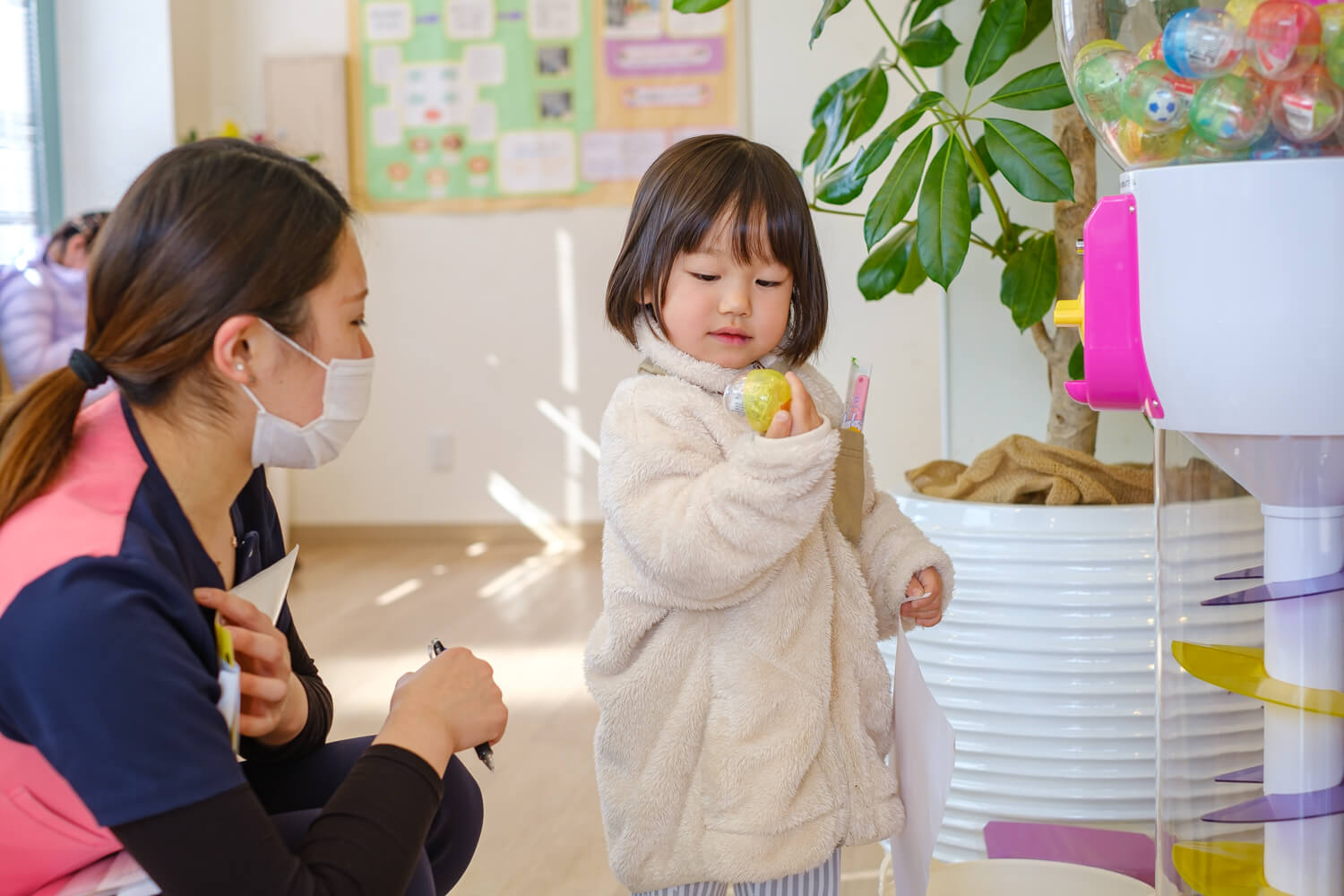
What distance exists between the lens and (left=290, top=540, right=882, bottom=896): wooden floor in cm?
187

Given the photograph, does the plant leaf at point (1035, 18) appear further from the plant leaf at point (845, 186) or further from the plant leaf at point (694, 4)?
the plant leaf at point (694, 4)

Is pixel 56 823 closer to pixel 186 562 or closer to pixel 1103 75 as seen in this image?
pixel 186 562

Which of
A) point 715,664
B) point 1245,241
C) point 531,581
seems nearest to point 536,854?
point 715,664

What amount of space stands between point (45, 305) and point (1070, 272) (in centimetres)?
286

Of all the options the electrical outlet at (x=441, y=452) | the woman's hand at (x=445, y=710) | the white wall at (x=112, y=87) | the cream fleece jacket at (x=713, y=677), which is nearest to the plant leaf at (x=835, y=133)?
the cream fleece jacket at (x=713, y=677)

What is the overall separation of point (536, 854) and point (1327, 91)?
4.84 ft

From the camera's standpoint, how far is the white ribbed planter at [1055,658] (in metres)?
1.67

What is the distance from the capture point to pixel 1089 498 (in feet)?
5.81

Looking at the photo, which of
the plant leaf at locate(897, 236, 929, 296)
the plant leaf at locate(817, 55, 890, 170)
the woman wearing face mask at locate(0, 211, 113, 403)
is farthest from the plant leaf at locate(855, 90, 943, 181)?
the woman wearing face mask at locate(0, 211, 113, 403)

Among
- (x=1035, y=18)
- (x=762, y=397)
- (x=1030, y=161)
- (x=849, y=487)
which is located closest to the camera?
(x=762, y=397)

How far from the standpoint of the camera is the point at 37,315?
3.53m

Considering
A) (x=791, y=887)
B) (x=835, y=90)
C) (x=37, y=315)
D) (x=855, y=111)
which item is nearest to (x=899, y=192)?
(x=855, y=111)

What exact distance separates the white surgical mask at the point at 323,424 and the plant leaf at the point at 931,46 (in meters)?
1.17

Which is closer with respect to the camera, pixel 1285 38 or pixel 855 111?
pixel 1285 38
